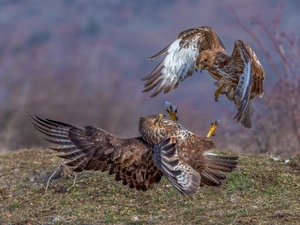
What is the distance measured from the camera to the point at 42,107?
21844 millimetres

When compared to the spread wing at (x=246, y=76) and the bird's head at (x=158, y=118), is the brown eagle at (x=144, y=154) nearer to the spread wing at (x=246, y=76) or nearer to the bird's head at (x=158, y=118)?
the bird's head at (x=158, y=118)

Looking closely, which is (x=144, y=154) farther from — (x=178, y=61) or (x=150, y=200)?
(x=178, y=61)

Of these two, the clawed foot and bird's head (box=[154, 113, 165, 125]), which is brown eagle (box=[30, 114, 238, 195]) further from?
the clawed foot

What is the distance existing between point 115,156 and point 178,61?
2.14m

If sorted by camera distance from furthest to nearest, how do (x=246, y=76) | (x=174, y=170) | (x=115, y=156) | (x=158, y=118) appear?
(x=246, y=76) < (x=158, y=118) < (x=115, y=156) < (x=174, y=170)

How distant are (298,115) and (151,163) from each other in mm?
5978

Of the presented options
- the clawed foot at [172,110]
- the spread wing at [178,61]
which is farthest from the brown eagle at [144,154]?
the spread wing at [178,61]

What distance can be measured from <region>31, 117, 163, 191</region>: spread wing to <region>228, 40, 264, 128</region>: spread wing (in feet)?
3.41

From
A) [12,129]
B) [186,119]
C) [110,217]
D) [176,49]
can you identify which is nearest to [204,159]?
[110,217]

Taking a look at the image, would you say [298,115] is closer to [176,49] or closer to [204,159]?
[176,49]

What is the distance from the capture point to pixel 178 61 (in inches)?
343

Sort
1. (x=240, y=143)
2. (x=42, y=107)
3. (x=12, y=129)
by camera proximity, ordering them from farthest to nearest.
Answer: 1. (x=42, y=107)
2. (x=12, y=129)
3. (x=240, y=143)

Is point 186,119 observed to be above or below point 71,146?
above

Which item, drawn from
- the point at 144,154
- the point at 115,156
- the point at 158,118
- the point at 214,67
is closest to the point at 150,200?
the point at 144,154
